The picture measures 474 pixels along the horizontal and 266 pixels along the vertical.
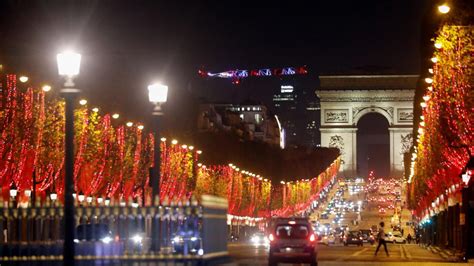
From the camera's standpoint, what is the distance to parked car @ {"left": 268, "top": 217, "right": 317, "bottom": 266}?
1531 inches

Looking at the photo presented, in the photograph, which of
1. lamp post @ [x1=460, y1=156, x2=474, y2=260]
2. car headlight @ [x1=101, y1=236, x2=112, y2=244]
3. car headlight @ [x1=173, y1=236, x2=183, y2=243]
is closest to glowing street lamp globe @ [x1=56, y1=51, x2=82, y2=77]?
car headlight @ [x1=101, y1=236, x2=112, y2=244]

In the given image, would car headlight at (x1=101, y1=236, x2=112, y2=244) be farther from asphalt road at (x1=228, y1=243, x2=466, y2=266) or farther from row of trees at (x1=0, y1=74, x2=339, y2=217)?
asphalt road at (x1=228, y1=243, x2=466, y2=266)

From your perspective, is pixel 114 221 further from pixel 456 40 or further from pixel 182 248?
pixel 456 40

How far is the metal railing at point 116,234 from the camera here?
23.8 metres

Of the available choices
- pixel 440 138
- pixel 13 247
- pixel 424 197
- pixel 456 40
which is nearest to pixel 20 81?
pixel 440 138

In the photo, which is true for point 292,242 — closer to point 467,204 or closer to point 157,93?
point 157,93

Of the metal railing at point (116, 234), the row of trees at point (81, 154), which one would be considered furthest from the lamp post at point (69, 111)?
the row of trees at point (81, 154)

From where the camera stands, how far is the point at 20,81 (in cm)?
6141

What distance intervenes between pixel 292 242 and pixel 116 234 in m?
15.0

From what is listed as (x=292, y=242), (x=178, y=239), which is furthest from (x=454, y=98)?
(x=178, y=239)

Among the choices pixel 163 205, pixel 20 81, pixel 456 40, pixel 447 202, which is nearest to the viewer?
pixel 163 205

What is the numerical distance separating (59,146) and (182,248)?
3873 centimetres

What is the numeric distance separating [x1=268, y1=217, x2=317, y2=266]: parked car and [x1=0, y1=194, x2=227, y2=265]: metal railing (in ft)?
43.7

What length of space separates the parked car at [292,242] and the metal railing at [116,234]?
13.3 meters
